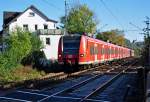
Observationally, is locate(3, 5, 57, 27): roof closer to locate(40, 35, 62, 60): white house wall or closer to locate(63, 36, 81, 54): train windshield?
locate(40, 35, 62, 60): white house wall

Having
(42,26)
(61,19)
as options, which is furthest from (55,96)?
(61,19)

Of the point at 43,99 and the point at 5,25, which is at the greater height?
the point at 5,25

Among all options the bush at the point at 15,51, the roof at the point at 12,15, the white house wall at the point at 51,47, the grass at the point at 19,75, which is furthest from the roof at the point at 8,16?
the grass at the point at 19,75

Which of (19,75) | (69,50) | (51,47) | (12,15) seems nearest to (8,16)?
(12,15)

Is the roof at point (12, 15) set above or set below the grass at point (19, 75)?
above

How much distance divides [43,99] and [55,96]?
140 cm

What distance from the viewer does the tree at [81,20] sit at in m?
108

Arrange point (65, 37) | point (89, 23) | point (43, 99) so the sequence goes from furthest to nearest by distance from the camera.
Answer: point (89, 23)
point (65, 37)
point (43, 99)

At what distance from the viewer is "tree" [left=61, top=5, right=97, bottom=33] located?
108m

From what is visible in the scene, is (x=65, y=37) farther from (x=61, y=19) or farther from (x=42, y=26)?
(x=61, y=19)

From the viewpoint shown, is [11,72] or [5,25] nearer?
[11,72]

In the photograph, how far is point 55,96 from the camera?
1886cm

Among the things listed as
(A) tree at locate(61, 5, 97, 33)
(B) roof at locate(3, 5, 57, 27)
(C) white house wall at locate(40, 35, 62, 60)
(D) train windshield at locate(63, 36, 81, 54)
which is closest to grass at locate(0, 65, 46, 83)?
(D) train windshield at locate(63, 36, 81, 54)

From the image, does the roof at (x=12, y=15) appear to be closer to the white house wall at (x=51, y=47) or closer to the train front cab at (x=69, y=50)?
the white house wall at (x=51, y=47)
